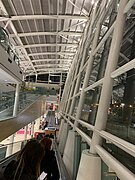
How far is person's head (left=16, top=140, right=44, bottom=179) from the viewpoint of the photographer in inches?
99.6

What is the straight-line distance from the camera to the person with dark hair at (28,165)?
2.49 metres

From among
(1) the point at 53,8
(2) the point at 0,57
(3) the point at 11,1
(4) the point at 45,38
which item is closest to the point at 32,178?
(2) the point at 0,57

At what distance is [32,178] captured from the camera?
8.21ft

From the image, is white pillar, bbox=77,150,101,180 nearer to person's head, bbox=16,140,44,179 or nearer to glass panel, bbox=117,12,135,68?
person's head, bbox=16,140,44,179

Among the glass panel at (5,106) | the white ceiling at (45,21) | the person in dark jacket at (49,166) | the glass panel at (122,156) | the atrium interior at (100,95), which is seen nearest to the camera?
the glass panel at (122,156)

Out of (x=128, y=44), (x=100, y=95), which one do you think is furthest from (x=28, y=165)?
(x=128, y=44)

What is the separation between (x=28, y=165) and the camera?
2.55m

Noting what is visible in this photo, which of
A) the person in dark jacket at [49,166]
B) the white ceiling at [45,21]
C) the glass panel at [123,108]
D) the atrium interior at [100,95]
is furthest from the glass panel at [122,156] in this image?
the white ceiling at [45,21]

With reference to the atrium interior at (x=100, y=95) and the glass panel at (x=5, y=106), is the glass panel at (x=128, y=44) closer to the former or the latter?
the atrium interior at (x=100, y=95)

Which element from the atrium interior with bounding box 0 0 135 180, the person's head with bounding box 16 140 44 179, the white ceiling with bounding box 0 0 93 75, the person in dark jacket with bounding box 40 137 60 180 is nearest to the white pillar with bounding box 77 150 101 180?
the atrium interior with bounding box 0 0 135 180

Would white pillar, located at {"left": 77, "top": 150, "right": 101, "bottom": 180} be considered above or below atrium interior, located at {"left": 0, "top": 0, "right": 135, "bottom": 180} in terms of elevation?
below

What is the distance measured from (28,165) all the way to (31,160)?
7 cm

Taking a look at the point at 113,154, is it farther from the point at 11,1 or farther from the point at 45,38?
the point at 45,38

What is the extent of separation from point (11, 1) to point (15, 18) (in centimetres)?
164
